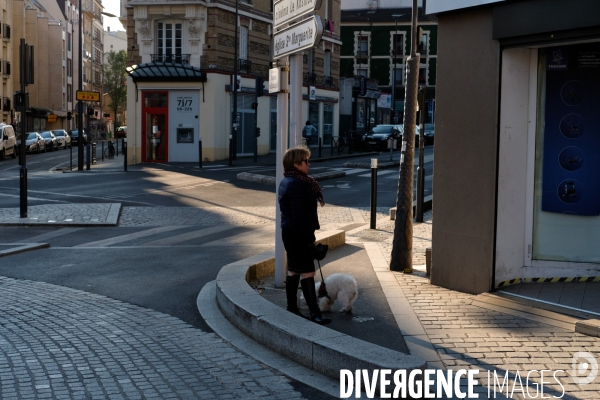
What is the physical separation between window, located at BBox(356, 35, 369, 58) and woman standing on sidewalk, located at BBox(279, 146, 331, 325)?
6902 centimetres

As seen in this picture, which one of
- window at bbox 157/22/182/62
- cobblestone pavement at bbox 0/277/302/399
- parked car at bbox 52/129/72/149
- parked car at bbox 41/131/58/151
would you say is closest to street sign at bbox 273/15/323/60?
cobblestone pavement at bbox 0/277/302/399

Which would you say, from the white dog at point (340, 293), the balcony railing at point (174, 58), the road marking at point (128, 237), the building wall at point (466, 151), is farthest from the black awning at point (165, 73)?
the white dog at point (340, 293)

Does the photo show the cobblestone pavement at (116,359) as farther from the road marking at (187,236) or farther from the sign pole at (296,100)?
the road marking at (187,236)

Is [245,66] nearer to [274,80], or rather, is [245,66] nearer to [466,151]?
[274,80]

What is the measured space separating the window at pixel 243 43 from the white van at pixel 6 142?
1433 centimetres

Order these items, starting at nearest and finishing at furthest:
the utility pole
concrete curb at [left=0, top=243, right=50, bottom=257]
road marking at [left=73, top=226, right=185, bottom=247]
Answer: the utility pole < concrete curb at [left=0, top=243, right=50, bottom=257] < road marking at [left=73, top=226, right=185, bottom=247]

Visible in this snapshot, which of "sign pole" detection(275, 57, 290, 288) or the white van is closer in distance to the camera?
"sign pole" detection(275, 57, 290, 288)

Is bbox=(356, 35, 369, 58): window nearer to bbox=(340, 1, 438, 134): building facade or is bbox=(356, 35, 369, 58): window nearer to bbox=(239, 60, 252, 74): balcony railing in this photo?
bbox=(340, 1, 438, 134): building facade

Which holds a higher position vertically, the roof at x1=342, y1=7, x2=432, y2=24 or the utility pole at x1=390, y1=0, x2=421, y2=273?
the roof at x1=342, y1=7, x2=432, y2=24

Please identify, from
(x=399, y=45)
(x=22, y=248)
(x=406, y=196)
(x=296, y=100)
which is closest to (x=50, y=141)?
(x=399, y=45)

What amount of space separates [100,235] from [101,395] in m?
9.11

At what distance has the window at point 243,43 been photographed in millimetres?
38375

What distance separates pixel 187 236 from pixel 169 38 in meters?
23.6

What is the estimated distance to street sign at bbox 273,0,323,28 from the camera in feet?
24.3
